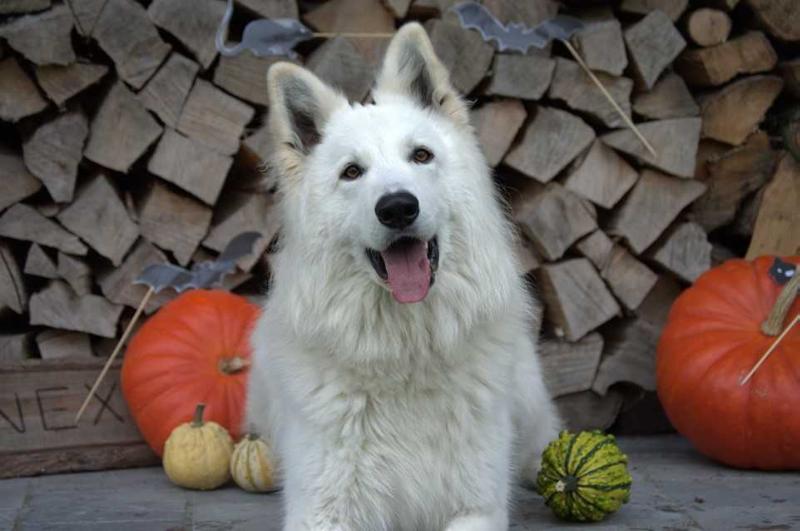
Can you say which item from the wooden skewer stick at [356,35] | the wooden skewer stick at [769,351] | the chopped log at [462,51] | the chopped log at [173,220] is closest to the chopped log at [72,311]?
the chopped log at [173,220]

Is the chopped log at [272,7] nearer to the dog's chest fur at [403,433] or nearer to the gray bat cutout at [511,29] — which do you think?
the gray bat cutout at [511,29]

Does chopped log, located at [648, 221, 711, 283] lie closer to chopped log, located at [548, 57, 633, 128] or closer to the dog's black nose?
chopped log, located at [548, 57, 633, 128]

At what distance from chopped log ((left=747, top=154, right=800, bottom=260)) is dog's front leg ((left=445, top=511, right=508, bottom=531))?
230 centimetres

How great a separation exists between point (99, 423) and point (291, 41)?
1.82 m

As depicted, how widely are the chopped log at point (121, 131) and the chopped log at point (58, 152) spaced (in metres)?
0.06

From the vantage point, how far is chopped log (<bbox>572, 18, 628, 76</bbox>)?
4.46 meters

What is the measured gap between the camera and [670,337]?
4.33 meters

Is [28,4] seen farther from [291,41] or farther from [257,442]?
[257,442]

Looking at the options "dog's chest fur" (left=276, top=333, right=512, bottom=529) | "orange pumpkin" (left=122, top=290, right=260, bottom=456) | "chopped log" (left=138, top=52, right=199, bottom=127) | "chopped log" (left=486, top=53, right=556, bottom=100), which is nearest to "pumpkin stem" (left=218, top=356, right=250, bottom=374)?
"orange pumpkin" (left=122, top=290, right=260, bottom=456)

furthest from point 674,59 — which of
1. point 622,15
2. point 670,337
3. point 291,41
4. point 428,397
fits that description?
point 428,397

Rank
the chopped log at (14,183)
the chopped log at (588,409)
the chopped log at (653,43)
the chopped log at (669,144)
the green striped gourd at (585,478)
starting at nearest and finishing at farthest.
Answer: the green striped gourd at (585,478) < the chopped log at (14,183) < the chopped log at (653,43) < the chopped log at (669,144) < the chopped log at (588,409)

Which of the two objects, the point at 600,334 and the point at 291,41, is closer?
the point at 291,41

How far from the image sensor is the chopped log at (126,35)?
4191 millimetres

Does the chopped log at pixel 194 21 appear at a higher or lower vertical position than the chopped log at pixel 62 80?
higher
